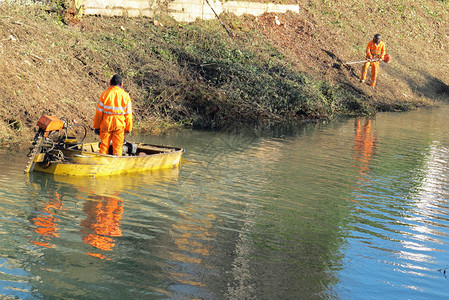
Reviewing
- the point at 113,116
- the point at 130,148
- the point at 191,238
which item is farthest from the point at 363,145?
the point at 191,238

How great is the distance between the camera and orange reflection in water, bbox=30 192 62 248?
785cm

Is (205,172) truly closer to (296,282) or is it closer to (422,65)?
(296,282)

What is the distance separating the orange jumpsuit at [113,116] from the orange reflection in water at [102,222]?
5.80 ft

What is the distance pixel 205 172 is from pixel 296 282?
5.70 meters

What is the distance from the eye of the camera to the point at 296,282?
716 cm

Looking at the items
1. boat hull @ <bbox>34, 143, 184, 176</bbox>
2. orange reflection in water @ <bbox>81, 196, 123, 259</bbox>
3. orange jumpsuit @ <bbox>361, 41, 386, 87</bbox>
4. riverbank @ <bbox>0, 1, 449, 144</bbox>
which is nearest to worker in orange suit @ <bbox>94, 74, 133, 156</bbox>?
boat hull @ <bbox>34, 143, 184, 176</bbox>

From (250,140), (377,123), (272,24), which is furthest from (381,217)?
(272,24)

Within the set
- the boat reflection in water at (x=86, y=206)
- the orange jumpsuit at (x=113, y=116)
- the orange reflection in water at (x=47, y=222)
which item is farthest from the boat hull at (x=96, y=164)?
the orange reflection in water at (x=47, y=222)

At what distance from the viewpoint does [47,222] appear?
855 centimetres

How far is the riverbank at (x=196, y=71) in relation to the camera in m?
16.1

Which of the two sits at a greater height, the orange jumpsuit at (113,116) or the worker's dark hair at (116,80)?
the worker's dark hair at (116,80)

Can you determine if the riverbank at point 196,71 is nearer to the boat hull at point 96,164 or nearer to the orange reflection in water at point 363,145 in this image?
the orange reflection in water at point 363,145

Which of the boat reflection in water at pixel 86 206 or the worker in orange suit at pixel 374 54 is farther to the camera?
the worker in orange suit at pixel 374 54

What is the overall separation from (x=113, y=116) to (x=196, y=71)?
9125 millimetres
